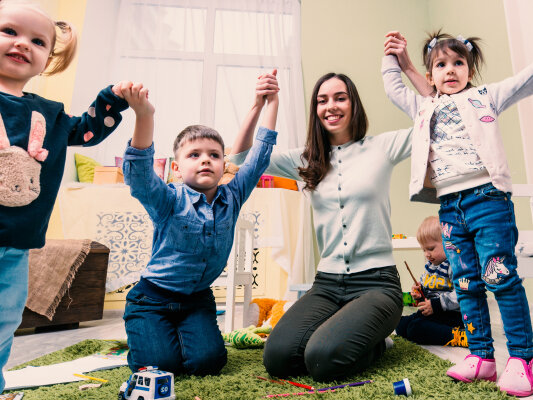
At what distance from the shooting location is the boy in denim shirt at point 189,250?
0.93 metres

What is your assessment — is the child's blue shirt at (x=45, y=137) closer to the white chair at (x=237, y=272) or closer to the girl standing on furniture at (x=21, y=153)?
the girl standing on furniture at (x=21, y=153)

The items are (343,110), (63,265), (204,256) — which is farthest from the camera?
(63,265)

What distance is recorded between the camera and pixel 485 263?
81 cm

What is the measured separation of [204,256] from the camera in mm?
988

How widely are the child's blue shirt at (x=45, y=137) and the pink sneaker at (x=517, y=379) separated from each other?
37.2 inches

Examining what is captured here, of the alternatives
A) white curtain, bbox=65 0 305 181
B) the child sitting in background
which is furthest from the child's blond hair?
white curtain, bbox=65 0 305 181

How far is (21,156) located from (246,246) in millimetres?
1153

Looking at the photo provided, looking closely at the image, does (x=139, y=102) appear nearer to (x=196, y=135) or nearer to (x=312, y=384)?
(x=196, y=135)

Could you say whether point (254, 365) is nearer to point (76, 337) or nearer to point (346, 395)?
point (346, 395)

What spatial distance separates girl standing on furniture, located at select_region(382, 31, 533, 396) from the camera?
0.79 m

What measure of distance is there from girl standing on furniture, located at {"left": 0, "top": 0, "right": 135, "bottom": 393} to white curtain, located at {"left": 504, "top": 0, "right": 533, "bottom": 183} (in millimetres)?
1963

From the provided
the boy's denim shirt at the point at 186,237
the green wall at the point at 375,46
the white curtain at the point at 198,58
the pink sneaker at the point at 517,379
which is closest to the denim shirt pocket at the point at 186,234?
the boy's denim shirt at the point at 186,237

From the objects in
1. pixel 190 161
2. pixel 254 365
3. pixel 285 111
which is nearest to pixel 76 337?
pixel 254 365

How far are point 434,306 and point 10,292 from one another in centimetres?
133
